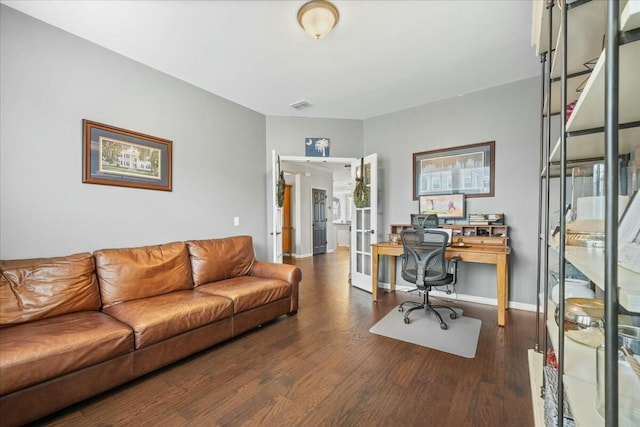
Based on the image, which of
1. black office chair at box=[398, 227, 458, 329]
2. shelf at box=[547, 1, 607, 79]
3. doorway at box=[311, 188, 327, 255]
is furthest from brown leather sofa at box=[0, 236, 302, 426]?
doorway at box=[311, 188, 327, 255]

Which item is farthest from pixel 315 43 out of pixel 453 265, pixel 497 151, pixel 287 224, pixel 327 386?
pixel 287 224

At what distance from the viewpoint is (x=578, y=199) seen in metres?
1.28

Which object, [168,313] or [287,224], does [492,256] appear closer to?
[168,313]

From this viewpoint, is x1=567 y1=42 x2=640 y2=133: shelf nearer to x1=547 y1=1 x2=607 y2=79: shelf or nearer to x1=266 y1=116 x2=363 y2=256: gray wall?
x1=547 y1=1 x2=607 y2=79: shelf

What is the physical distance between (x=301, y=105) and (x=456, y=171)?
2291 mm

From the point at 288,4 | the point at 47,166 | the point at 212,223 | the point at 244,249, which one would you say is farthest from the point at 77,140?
the point at 288,4

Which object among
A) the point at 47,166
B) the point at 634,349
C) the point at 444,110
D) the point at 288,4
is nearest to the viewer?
the point at 634,349

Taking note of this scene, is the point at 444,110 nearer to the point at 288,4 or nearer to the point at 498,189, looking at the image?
the point at 498,189

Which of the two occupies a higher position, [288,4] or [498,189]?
[288,4]

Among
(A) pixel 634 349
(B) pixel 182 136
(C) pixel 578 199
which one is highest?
(B) pixel 182 136

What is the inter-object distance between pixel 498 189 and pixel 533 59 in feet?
4.58

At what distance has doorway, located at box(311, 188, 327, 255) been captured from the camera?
26.0 ft

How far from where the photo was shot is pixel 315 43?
246 cm

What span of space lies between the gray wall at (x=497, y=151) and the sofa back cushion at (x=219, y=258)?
2.24m
